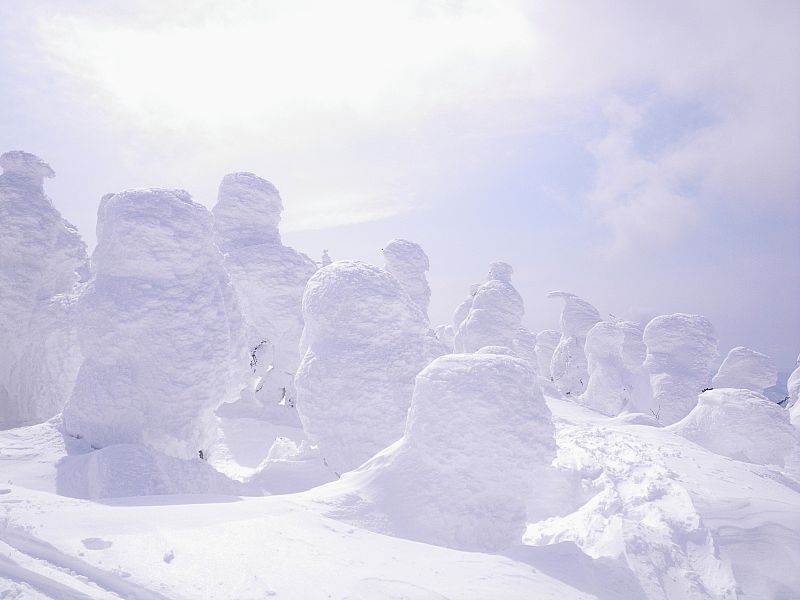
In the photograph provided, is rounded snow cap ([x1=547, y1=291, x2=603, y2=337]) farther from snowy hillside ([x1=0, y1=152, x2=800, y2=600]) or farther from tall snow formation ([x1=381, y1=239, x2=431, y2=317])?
snowy hillside ([x1=0, y1=152, x2=800, y2=600])

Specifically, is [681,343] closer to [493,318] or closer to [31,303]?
[493,318]

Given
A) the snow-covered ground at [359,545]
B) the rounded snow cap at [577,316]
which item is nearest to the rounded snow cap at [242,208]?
the snow-covered ground at [359,545]

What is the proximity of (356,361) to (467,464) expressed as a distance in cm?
548

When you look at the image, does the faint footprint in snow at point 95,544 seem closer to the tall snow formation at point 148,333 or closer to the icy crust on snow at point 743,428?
the tall snow formation at point 148,333

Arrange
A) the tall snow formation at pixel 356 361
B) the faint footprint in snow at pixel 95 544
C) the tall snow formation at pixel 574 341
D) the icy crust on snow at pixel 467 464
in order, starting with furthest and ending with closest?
the tall snow formation at pixel 574 341 → the tall snow formation at pixel 356 361 → the icy crust on snow at pixel 467 464 → the faint footprint in snow at pixel 95 544

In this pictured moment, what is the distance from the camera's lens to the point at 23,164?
66.8ft

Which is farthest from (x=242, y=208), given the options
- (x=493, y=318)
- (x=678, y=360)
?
(x=678, y=360)

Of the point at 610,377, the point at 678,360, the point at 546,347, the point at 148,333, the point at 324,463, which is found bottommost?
the point at 546,347

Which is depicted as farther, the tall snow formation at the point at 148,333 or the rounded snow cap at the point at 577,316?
the rounded snow cap at the point at 577,316

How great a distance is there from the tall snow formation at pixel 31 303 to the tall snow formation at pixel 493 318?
20.5m

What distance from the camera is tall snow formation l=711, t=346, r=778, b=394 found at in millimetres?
35719

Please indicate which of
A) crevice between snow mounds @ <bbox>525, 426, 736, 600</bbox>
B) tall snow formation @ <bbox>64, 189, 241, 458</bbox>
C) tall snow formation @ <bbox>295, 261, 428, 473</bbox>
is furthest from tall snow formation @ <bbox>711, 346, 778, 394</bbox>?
tall snow formation @ <bbox>64, 189, 241, 458</bbox>

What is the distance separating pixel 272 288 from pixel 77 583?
1830cm

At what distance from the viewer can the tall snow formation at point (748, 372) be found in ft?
117
